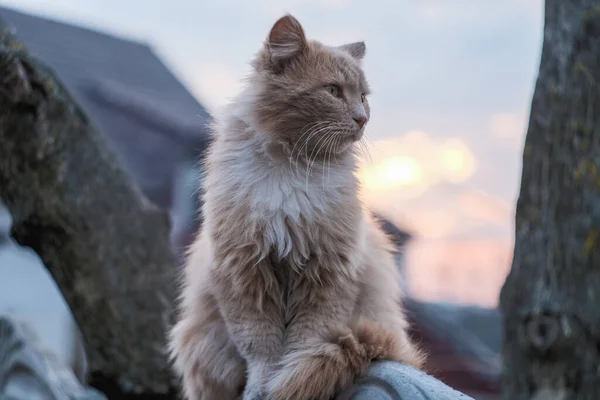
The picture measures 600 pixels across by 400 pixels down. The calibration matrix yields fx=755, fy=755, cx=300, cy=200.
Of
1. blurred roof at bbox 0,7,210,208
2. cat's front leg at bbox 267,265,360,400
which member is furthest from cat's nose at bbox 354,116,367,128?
blurred roof at bbox 0,7,210,208

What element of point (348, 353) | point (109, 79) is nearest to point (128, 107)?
point (109, 79)

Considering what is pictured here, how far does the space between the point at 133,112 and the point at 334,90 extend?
9363 mm

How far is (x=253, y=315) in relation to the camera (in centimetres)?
207

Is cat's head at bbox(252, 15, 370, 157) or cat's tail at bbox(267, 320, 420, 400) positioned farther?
cat's head at bbox(252, 15, 370, 157)

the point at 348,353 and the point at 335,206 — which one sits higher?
the point at 335,206

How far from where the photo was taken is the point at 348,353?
6.53 ft

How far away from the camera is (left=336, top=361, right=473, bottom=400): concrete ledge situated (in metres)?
1.85

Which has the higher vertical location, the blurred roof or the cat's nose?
the cat's nose

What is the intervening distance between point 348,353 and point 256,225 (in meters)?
0.42

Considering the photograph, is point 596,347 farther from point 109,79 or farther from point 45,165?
point 109,79

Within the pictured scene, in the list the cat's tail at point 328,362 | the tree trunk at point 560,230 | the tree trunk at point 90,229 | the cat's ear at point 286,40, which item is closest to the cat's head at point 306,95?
the cat's ear at point 286,40

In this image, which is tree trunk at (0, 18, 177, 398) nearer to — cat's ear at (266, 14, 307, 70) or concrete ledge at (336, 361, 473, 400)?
cat's ear at (266, 14, 307, 70)

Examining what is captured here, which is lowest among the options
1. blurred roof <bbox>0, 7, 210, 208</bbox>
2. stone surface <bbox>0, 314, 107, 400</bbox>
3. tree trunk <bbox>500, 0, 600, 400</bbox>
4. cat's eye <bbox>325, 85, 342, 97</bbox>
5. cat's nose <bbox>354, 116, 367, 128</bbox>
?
blurred roof <bbox>0, 7, 210, 208</bbox>

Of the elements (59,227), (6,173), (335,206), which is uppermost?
(335,206)
